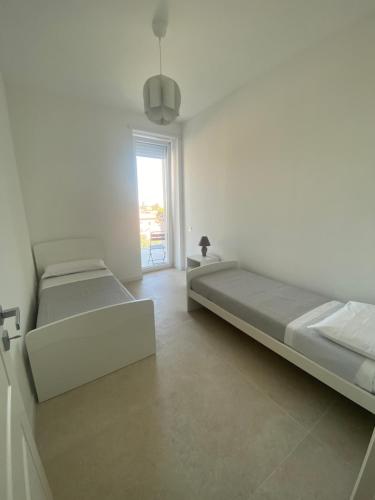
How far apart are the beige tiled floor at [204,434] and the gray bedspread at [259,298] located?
0.43 metres

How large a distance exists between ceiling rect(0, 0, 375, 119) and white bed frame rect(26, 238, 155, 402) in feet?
7.45

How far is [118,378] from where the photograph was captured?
1706 millimetres

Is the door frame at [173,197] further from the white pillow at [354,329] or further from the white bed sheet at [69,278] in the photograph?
the white pillow at [354,329]

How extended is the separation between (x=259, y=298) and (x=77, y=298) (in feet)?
5.86

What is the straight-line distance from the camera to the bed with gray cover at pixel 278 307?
1271mm

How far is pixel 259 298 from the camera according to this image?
1.98 m

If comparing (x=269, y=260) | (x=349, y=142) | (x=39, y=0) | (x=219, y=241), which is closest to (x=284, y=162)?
(x=349, y=142)

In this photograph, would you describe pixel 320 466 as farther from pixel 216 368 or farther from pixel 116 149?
pixel 116 149

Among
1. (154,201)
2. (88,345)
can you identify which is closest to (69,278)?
(88,345)

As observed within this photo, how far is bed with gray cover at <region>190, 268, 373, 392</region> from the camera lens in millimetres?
1271

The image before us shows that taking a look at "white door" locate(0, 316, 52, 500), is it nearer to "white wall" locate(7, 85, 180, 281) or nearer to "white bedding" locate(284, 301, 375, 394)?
"white bedding" locate(284, 301, 375, 394)

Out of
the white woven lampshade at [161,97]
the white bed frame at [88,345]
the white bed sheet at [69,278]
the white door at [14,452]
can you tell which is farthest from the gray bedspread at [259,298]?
the white woven lampshade at [161,97]

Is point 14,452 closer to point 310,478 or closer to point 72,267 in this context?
point 310,478

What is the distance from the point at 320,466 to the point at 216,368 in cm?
83
